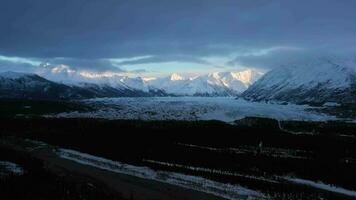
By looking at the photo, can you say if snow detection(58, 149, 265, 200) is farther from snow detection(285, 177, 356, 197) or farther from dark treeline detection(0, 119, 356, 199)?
snow detection(285, 177, 356, 197)

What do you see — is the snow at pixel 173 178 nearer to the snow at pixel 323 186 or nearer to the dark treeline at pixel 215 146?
the dark treeline at pixel 215 146

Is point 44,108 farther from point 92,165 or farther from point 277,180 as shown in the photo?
point 277,180

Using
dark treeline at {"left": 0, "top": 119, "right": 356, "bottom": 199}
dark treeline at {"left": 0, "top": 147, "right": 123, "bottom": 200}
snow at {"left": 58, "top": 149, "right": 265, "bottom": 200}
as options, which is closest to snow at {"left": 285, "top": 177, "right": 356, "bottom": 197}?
dark treeline at {"left": 0, "top": 119, "right": 356, "bottom": 199}

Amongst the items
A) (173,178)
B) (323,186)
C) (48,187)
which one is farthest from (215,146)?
(48,187)

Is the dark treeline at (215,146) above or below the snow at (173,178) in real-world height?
above

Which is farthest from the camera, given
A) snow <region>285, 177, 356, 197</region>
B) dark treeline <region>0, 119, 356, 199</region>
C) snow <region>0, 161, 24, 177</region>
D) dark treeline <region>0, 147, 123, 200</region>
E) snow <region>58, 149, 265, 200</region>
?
dark treeline <region>0, 119, 356, 199</region>

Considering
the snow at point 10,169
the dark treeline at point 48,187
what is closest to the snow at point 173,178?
the dark treeline at point 48,187

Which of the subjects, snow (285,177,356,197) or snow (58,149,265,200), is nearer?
snow (58,149,265,200)
